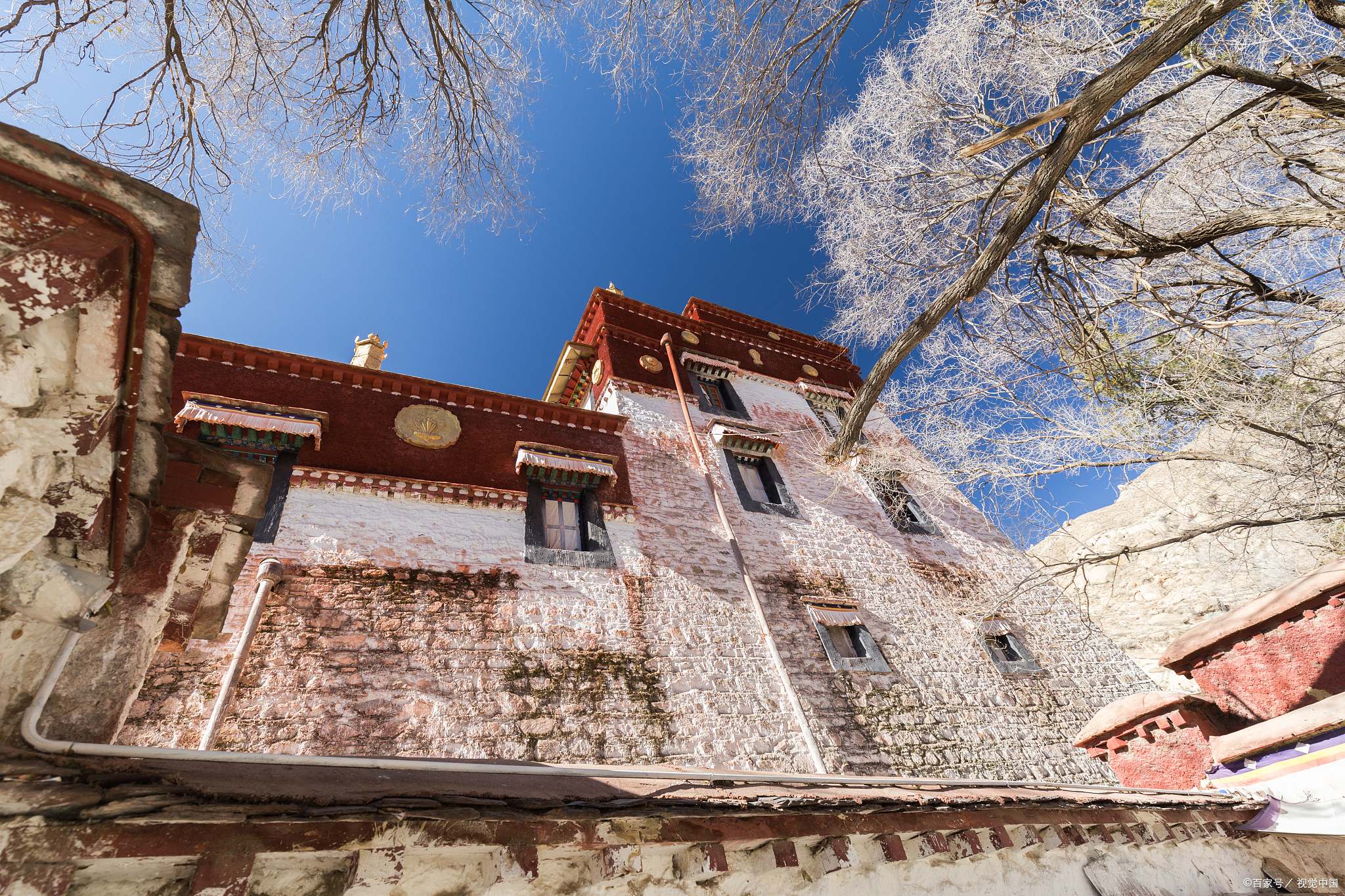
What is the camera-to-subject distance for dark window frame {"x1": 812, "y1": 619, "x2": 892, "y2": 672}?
8.37 meters

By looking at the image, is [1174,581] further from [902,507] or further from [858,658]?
[858,658]

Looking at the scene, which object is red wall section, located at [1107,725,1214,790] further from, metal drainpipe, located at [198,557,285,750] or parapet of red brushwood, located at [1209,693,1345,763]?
metal drainpipe, located at [198,557,285,750]

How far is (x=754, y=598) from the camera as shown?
28.0ft

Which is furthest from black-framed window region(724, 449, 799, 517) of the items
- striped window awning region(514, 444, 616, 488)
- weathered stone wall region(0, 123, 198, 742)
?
weathered stone wall region(0, 123, 198, 742)

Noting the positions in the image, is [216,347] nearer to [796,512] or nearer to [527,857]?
[527,857]

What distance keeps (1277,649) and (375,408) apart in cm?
1036

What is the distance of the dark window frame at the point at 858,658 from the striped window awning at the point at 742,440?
3715 mm

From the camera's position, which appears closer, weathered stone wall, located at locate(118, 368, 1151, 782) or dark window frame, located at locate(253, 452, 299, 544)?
weathered stone wall, located at locate(118, 368, 1151, 782)

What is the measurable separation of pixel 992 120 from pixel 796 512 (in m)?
6.38

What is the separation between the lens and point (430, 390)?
351 inches

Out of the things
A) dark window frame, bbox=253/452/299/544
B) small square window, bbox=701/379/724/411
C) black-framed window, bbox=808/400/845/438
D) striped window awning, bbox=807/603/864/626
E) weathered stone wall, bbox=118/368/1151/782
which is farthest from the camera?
black-framed window, bbox=808/400/845/438

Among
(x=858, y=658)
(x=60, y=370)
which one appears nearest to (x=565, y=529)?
(x=858, y=658)

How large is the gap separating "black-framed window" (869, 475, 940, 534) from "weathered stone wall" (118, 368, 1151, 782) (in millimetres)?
605

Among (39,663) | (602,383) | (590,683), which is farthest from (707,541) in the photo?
(39,663)
